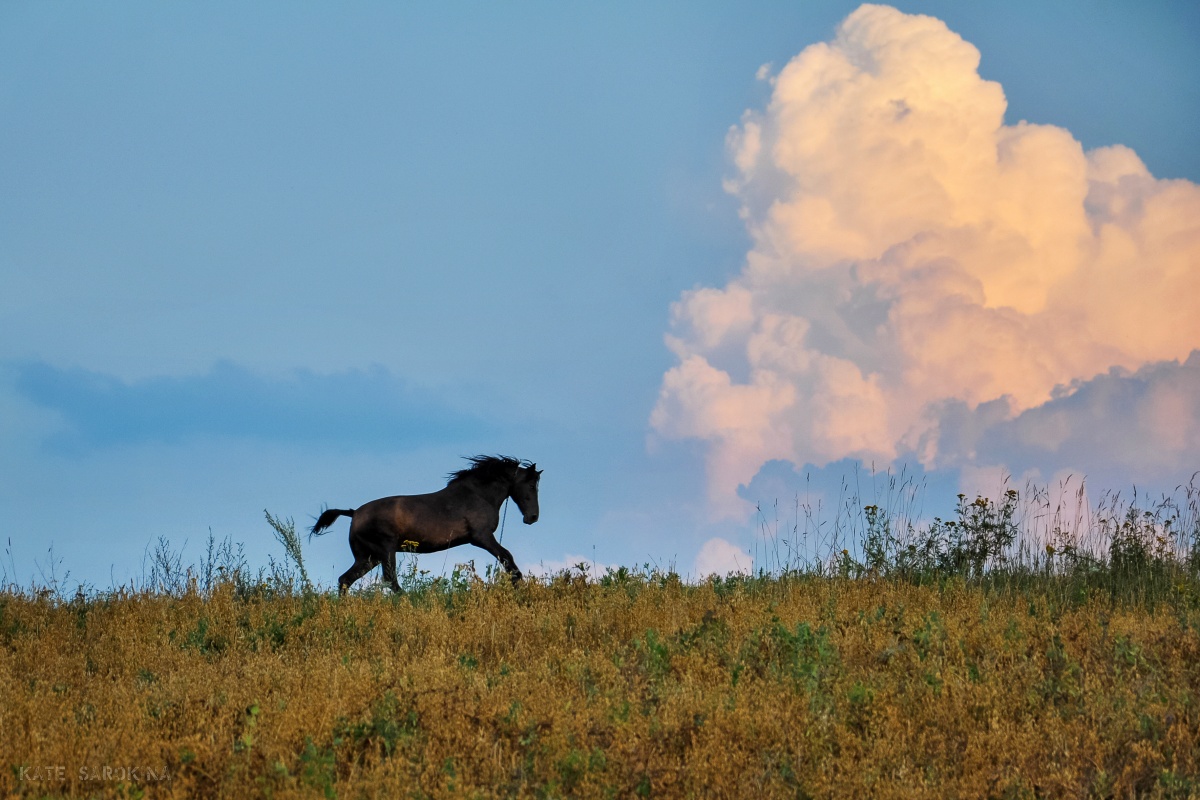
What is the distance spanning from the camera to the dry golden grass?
5723 mm

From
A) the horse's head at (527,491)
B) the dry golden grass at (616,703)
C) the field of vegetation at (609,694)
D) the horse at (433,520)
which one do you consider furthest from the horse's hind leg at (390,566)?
the dry golden grass at (616,703)

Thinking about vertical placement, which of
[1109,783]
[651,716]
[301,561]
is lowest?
[1109,783]

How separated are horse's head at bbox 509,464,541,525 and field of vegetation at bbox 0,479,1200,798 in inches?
184

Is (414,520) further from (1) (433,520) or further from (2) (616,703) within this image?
(2) (616,703)

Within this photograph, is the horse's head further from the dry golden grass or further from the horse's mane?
the dry golden grass

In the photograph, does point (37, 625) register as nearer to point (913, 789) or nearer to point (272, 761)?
point (272, 761)

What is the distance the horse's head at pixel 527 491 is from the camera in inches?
619

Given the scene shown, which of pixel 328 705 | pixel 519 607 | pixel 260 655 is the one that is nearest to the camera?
pixel 328 705

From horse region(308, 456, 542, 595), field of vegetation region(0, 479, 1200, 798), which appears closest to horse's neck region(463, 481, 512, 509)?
horse region(308, 456, 542, 595)

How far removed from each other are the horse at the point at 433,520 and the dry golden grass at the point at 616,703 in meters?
5.19

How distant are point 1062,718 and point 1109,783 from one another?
2.94 ft

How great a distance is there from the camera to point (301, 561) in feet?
40.8

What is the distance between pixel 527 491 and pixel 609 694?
9.01 metres

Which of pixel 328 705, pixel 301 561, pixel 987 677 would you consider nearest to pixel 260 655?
pixel 328 705
